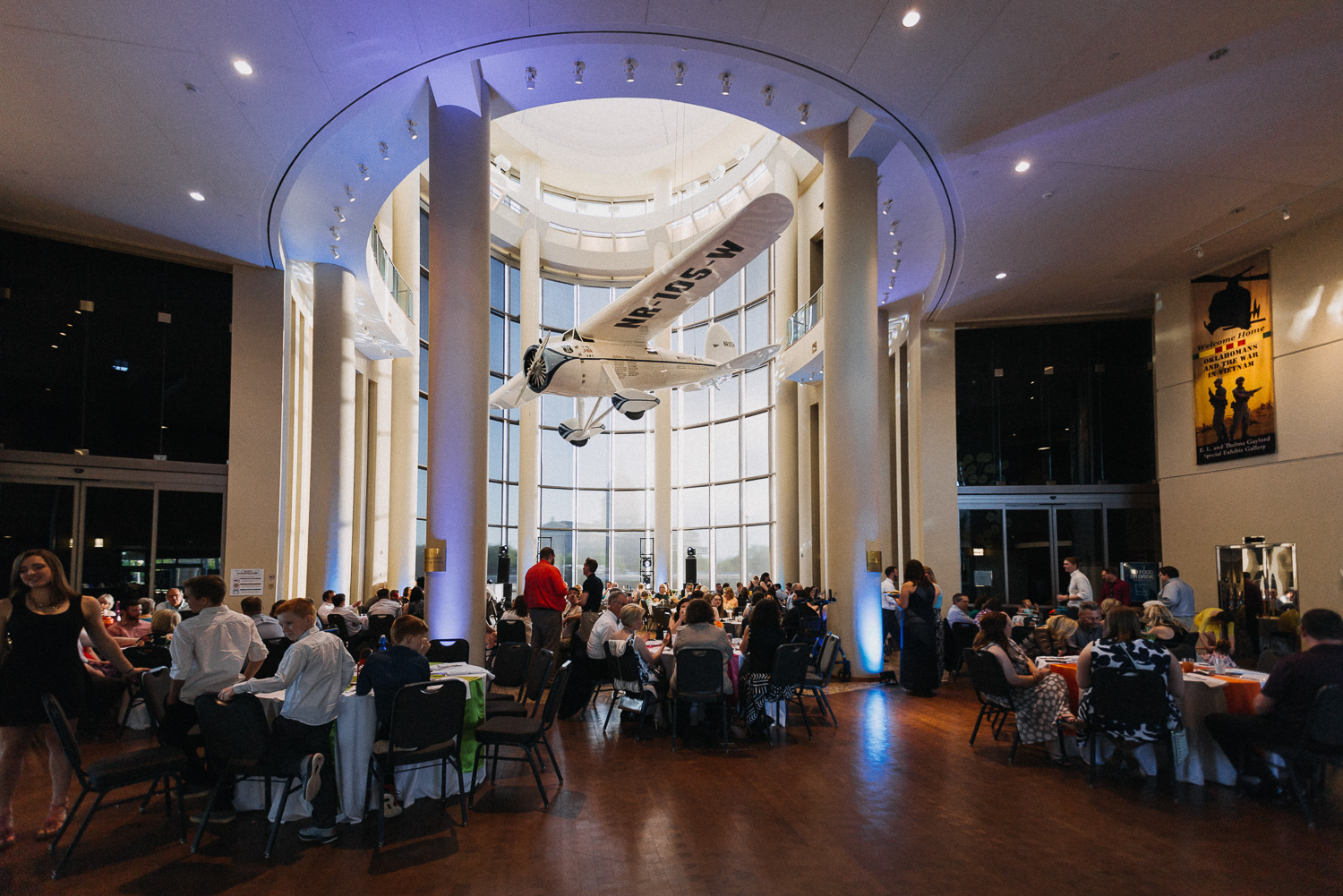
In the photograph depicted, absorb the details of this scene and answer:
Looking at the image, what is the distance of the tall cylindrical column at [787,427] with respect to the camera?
1762cm

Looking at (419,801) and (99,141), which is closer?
(419,801)

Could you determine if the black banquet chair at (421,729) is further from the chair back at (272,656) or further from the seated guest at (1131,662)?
the seated guest at (1131,662)

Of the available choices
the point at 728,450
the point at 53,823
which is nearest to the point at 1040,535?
the point at 728,450

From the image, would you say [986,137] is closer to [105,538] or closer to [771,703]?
[771,703]

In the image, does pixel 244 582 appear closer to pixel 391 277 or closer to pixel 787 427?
pixel 391 277

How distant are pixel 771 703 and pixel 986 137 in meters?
5.83

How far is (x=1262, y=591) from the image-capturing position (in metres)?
9.91

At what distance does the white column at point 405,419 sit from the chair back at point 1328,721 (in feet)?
47.2

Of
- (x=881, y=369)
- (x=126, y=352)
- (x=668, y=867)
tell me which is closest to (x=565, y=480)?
(x=881, y=369)

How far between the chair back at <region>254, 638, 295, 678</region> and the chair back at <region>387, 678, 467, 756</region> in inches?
44.8

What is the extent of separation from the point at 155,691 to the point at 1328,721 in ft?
20.0

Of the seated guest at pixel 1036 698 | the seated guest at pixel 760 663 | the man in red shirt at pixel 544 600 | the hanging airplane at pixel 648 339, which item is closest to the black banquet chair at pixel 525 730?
the seated guest at pixel 760 663

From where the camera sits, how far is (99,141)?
7.21 meters

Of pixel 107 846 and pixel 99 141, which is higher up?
pixel 99 141
